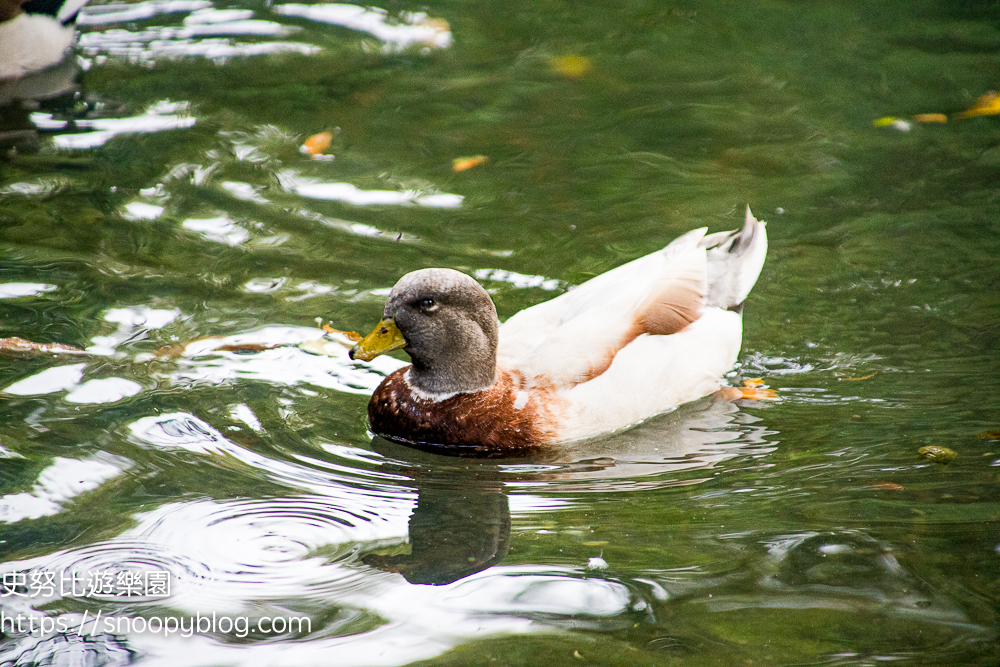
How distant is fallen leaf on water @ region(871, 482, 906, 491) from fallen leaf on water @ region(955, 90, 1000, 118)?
4.58m

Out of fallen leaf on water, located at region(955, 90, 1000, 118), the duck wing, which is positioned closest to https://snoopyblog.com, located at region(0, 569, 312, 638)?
the duck wing

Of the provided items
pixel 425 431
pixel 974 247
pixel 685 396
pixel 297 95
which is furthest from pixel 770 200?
pixel 297 95

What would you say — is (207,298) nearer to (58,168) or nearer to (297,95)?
(58,168)

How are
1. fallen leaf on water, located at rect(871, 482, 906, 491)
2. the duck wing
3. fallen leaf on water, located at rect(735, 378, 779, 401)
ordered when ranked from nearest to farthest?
fallen leaf on water, located at rect(871, 482, 906, 491), the duck wing, fallen leaf on water, located at rect(735, 378, 779, 401)

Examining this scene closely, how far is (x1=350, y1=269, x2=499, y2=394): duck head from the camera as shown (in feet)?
15.3

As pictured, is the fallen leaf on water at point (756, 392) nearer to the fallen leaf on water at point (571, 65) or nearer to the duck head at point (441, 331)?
the duck head at point (441, 331)

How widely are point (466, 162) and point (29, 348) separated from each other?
11.0 feet

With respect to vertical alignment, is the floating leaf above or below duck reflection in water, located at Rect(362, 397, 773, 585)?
above

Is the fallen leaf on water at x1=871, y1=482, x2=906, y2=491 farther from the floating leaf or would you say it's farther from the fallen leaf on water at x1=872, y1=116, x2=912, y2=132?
the fallen leaf on water at x1=872, y1=116, x2=912, y2=132

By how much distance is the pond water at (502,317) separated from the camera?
11.8ft

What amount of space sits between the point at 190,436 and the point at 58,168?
3510 millimetres

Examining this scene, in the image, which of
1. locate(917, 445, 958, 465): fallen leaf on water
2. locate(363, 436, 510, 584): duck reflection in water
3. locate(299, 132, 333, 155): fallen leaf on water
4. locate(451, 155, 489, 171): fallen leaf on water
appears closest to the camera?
locate(363, 436, 510, 584): duck reflection in water

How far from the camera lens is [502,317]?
5.95m

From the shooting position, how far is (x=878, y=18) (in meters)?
9.36
